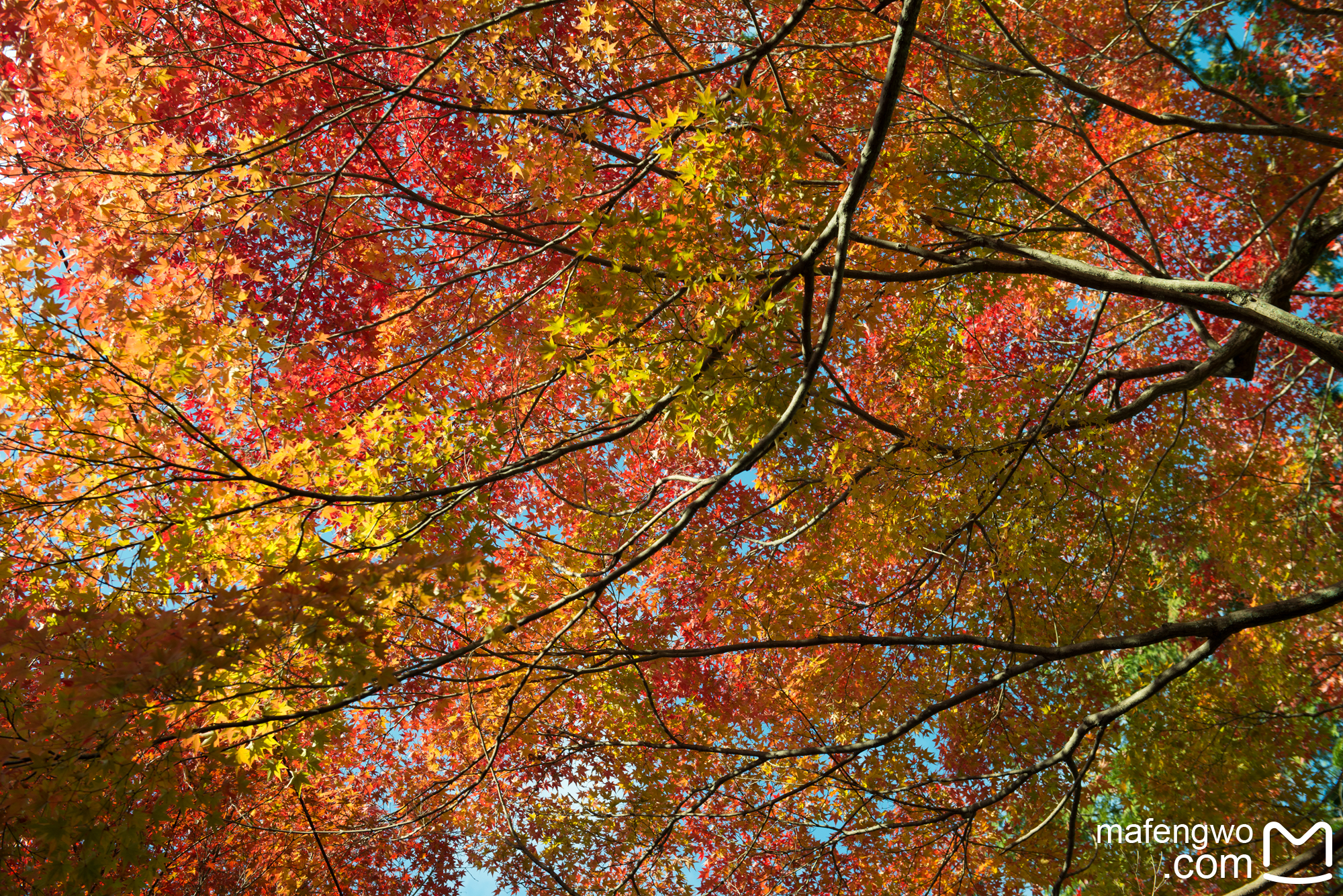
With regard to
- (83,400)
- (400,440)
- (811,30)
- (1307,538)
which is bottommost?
(83,400)

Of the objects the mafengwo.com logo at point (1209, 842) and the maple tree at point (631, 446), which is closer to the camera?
the maple tree at point (631, 446)

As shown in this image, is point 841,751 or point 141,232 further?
point 141,232

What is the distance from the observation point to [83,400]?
361 cm

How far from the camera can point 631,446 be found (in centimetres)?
686

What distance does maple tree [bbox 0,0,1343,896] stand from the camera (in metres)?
3.28

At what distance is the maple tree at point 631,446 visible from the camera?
3277 millimetres

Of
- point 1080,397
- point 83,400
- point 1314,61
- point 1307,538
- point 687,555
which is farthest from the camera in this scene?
point 1314,61

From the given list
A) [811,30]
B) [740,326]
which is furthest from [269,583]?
[811,30]

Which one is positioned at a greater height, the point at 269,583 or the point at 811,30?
the point at 811,30

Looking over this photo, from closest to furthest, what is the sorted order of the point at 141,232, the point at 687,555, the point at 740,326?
the point at 740,326 → the point at 141,232 → the point at 687,555

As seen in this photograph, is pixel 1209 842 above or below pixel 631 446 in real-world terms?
below

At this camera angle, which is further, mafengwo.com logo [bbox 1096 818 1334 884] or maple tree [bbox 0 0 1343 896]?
mafengwo.com logo [bbox 1096 818 1334 884]

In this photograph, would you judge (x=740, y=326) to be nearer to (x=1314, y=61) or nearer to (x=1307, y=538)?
(x=1307, y=538)

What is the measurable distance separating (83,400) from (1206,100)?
12666mm
